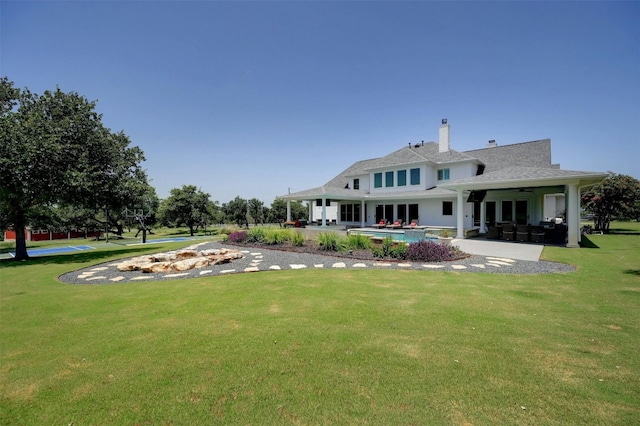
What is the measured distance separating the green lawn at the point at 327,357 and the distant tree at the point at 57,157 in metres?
12.2

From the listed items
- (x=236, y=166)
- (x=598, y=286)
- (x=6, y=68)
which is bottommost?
(x=598, y=286)

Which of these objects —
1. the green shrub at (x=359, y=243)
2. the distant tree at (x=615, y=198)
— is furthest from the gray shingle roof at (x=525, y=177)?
the distant tree at (x=615, y=198)

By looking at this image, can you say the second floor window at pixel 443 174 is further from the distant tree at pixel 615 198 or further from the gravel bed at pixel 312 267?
the gravel bed at pixel 312 267

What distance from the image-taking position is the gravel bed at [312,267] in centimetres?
897

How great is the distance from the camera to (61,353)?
3.74 metres

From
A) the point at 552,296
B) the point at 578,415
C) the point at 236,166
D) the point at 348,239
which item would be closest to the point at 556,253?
A: the point at 552,296

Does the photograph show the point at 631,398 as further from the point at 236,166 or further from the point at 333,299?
the point at 236,166

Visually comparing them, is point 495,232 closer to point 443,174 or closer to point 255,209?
point 443,174

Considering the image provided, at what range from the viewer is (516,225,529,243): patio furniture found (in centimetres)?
1622

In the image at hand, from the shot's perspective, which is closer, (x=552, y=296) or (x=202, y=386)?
(x=202, y=386)

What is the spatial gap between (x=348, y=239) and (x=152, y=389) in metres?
11.2

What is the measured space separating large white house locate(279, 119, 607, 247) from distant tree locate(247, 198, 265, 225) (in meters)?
25.7

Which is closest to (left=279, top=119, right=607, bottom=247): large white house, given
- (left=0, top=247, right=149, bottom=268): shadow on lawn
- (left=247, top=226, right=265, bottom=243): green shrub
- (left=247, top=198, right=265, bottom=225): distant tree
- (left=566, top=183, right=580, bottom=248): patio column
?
(left=566, top=183, right=580, bottom=248): patio column

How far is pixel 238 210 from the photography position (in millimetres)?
47156
